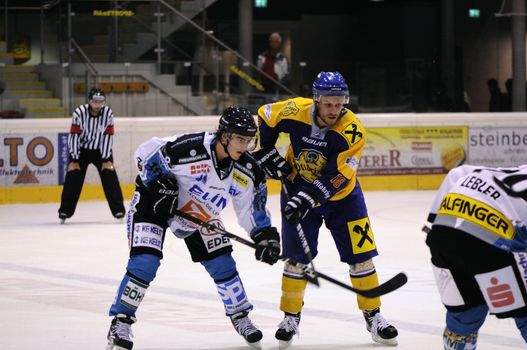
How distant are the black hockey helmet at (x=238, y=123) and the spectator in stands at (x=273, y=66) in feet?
31.6

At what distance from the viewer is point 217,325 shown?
20.2ft

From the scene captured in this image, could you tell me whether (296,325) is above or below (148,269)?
below

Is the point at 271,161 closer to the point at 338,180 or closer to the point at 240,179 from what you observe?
the point at 338,180

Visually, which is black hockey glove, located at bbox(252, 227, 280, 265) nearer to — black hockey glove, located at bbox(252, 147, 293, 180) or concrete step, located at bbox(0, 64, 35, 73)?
black hockey glove, located at bbox(252, 147, 293, 180)

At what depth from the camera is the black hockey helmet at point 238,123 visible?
508 cm

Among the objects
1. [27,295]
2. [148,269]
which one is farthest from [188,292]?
[148,269]

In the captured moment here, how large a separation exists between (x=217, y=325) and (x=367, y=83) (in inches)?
388

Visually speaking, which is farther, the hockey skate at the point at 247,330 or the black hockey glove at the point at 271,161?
the black hockey glove at the point at 271,161

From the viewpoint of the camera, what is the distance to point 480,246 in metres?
3.96

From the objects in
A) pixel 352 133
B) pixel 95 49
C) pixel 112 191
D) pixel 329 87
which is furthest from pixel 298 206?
pixel 95 49

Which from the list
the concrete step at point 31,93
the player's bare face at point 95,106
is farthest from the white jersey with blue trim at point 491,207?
the concrete step at point 31,93

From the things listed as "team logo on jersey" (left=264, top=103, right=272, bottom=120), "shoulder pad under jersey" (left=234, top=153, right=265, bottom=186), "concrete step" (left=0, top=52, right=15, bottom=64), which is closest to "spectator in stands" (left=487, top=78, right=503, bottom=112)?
"concrete step" (left=0, top=52, right=15, bottom=64)

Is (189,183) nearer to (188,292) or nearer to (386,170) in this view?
(188,292)

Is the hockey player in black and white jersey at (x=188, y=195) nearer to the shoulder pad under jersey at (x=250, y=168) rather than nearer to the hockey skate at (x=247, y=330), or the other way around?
the shoulder pad under jersey at (x=250, y=168)
